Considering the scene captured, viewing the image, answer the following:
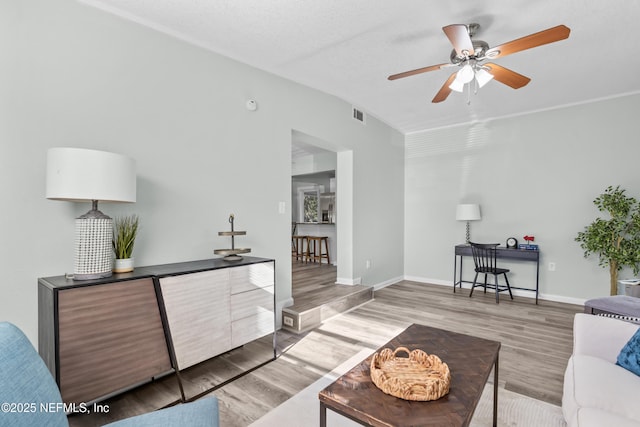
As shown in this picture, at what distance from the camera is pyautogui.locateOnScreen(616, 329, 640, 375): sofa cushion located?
1.51 metres

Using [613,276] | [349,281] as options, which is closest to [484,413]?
[349,281]

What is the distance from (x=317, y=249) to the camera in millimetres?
7629

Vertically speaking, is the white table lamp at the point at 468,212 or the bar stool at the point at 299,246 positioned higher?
the white table lamp at the point at 468,212

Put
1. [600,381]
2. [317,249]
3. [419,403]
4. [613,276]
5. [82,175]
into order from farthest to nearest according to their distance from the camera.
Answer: [317,249]
[613,276]
[82,175]
[600,381]
[419,403]

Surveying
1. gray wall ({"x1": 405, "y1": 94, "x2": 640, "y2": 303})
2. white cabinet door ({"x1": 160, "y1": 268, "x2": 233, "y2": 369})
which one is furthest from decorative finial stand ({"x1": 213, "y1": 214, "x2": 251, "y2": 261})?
gray wall ({"x1": 405, "y1": 94, "x2": 640, "y2": 303})

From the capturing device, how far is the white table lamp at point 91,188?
1631mm

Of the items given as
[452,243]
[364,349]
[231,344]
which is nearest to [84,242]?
[231,344]

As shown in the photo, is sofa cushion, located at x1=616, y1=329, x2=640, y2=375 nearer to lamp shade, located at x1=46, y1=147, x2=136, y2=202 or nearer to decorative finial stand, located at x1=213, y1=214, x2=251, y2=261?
decorative finial stand, located at x1=213, y1=214, x2=251, y2=261

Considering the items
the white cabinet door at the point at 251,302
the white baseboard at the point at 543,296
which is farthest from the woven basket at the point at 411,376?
the white baseboard at the point at 543,296

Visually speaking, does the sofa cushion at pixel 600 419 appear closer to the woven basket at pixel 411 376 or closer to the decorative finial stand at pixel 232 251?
the woven basket at pixel 411 376

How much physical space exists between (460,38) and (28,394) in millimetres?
2781

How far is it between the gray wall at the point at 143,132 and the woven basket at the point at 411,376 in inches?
72.2

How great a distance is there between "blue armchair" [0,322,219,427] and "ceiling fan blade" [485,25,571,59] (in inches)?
105

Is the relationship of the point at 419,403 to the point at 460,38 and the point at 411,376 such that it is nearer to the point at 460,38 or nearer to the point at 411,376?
the point at 411,376
